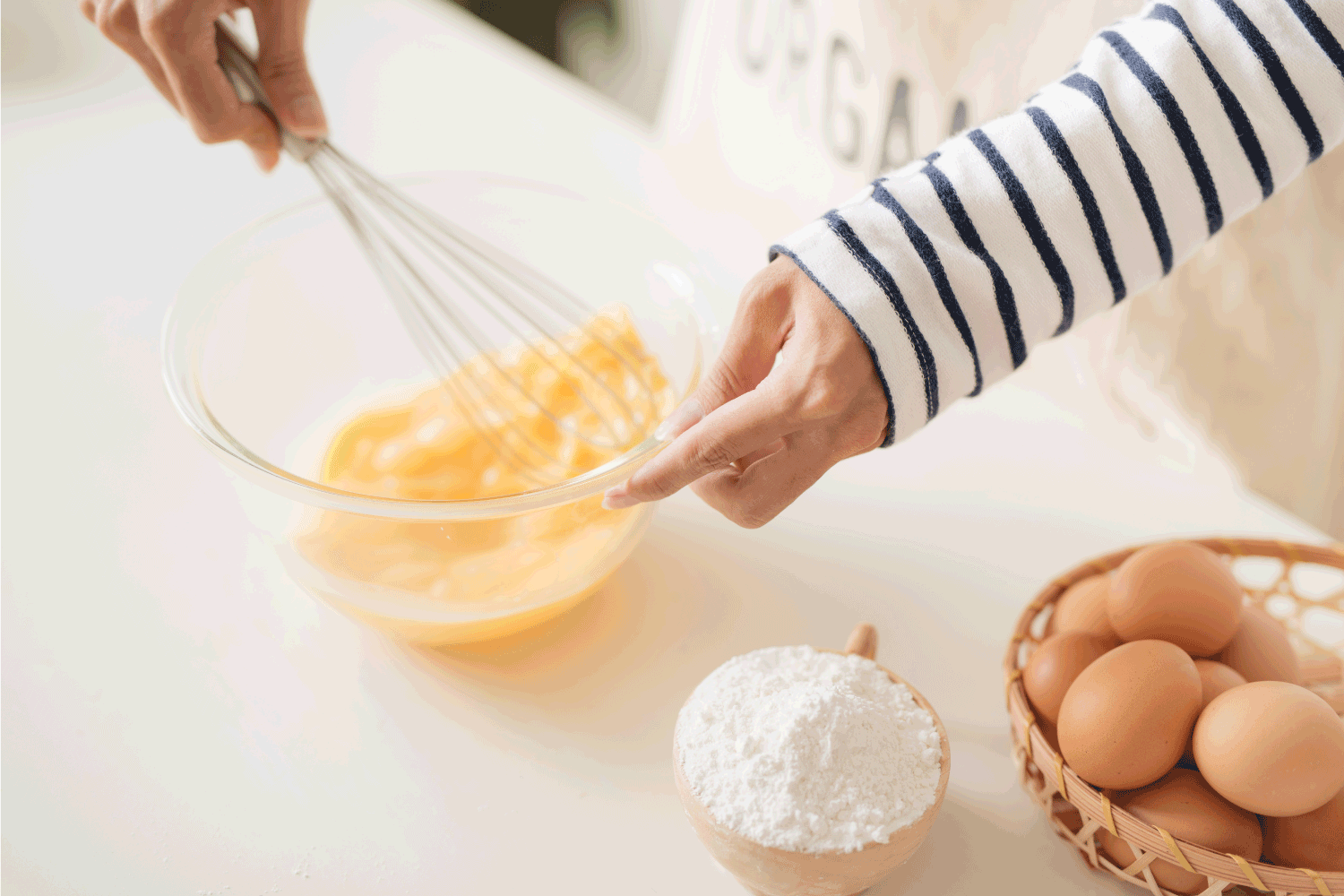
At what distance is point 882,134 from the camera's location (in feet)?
3.03

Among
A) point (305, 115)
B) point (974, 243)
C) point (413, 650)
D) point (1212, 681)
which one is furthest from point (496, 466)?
point (1212, 681)

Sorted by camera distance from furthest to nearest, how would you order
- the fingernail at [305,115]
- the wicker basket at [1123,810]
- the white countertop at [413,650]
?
the fingernail at [305,115], the white countertop at [413,650], the wicker basket at [1123,810]

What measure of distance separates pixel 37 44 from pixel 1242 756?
148 centimetres

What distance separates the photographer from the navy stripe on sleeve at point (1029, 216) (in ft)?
1.76

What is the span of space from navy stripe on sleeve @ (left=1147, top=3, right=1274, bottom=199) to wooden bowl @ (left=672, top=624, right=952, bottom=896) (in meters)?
0.37

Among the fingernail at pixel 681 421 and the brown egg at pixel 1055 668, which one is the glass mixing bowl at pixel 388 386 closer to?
the fingernail at pixel 681 421

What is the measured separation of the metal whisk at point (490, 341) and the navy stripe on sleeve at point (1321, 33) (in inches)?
17.8

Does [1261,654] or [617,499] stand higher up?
[617,499]

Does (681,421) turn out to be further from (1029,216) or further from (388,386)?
(388,386)

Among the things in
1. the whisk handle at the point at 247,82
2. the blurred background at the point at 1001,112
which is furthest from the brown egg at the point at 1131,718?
the whisk handle at the point at 247,82

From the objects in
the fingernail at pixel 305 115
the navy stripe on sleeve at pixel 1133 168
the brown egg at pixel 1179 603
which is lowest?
the brown egg at pixel 1179 603

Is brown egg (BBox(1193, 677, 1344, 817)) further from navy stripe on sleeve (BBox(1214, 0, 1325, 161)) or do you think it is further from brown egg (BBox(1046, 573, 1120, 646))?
navy stripe on sleeve (BBox(1214, 0, 1325, 161))

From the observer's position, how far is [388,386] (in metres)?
0.83

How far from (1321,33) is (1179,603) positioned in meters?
0.32
